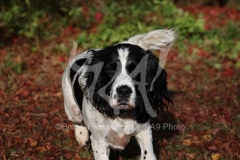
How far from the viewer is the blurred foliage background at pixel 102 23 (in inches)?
348

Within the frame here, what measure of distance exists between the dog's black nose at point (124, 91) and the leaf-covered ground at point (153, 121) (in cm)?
135

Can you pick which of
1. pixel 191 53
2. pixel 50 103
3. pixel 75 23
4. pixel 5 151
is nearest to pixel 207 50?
pixel 191 53

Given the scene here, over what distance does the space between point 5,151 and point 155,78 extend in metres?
1.96

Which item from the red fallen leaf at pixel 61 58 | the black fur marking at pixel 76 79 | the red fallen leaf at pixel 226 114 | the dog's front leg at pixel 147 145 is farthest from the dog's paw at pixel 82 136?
the red fallen leaf at pixel 61 58

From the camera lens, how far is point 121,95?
3.65 m

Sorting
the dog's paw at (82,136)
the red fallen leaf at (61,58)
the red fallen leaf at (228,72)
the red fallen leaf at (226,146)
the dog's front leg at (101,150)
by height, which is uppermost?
the dog's front leg at (101,150)

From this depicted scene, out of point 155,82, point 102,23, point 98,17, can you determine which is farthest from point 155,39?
point 98,17

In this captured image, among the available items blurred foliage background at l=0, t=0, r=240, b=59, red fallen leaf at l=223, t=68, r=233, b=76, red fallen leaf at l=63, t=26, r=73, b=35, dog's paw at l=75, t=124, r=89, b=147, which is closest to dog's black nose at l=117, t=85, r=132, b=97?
dog's paw at l=75, t=124, r=89, b=147

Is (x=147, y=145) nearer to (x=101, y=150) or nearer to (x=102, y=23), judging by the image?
(x=101, y=150)

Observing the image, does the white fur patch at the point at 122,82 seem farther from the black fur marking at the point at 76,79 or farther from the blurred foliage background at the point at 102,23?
the blurred foliage background at the point at 102,23

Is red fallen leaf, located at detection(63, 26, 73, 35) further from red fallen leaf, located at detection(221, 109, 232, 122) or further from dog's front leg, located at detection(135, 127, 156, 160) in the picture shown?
dog's front leg, located at detection(135, 127, 156, 160)

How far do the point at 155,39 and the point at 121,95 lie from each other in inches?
52.3

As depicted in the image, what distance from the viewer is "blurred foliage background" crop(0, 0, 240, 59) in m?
8.83

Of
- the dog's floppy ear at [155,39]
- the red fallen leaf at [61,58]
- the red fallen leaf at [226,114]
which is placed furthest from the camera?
the red fallen leaf at [61,58]
